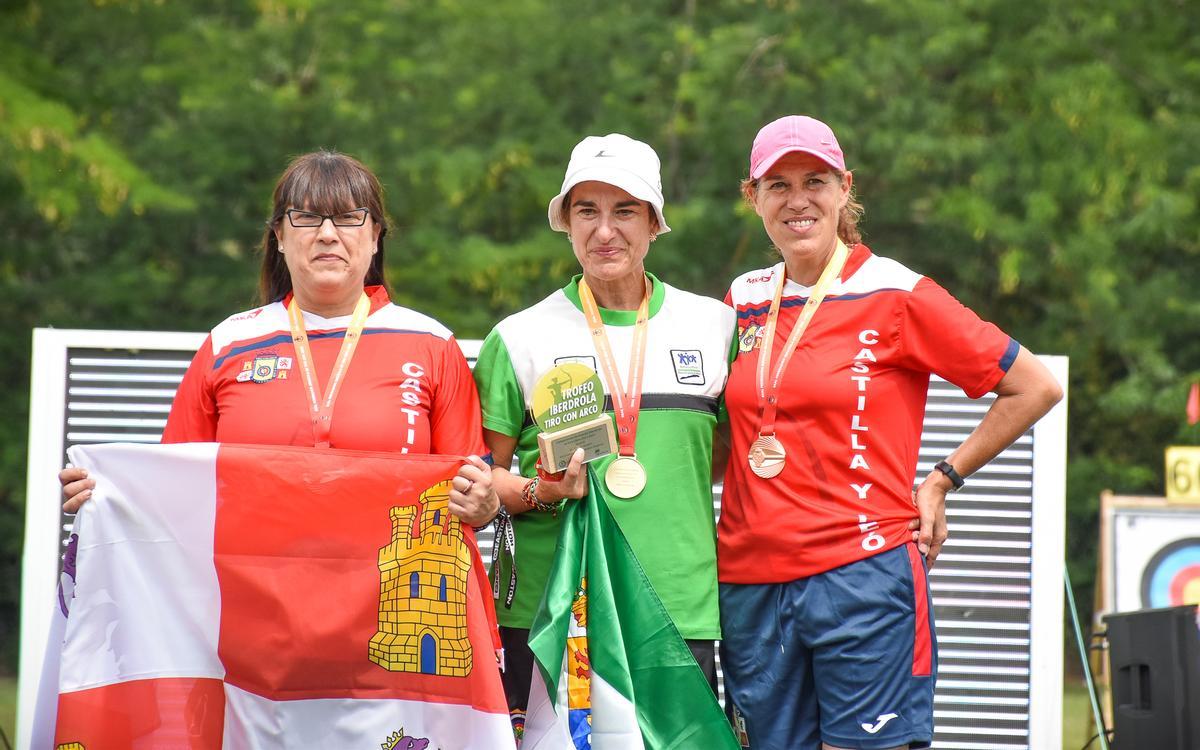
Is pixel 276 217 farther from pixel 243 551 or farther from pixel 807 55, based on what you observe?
pixel 807 55

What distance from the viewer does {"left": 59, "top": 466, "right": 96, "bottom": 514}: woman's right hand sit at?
350 cm

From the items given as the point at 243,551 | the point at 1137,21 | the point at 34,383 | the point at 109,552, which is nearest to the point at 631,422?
the point at 243,551

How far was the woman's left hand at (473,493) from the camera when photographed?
3.39 metres

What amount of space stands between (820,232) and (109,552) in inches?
81.0

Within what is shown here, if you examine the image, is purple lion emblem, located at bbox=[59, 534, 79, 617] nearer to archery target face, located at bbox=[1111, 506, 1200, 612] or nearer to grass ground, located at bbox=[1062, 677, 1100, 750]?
grass ground, located at bbox=[1062, 677, 1100, 750]

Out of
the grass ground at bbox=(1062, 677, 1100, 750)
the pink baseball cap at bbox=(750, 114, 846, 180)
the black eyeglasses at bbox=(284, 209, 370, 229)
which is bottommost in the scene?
the grass ground at bbox=(1062, 677, 1100, 750)

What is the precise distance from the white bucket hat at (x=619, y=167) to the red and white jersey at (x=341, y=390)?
578 millimetres

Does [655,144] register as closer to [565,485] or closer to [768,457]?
[768,457]

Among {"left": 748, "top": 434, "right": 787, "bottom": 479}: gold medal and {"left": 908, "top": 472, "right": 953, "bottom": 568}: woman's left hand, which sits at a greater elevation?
{"left": 748, "top": 434, "right": 787, "bottom": 479}: gold medal

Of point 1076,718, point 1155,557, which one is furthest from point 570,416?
point 1076,718

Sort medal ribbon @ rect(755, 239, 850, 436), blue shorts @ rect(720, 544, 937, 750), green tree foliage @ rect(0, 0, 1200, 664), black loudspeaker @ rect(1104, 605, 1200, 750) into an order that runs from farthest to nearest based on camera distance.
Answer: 1. green tree foliage @ rect(0, 0, 1200, 664)
2. black loudspeaker @ rect(1104, 605, 1200, 750)
3. medal ribbon @ rect(755, 239, 850, 436)
4. blue shorts @ rect(720, 544, 937, 750)

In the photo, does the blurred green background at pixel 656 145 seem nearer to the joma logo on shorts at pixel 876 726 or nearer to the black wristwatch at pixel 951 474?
the black wristwatch at pixel 951 474

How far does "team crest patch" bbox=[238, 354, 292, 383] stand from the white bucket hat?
87 cm

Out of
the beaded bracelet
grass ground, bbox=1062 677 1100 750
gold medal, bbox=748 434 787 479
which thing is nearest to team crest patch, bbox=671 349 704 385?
gold medal, bbox=748 434 787 479
